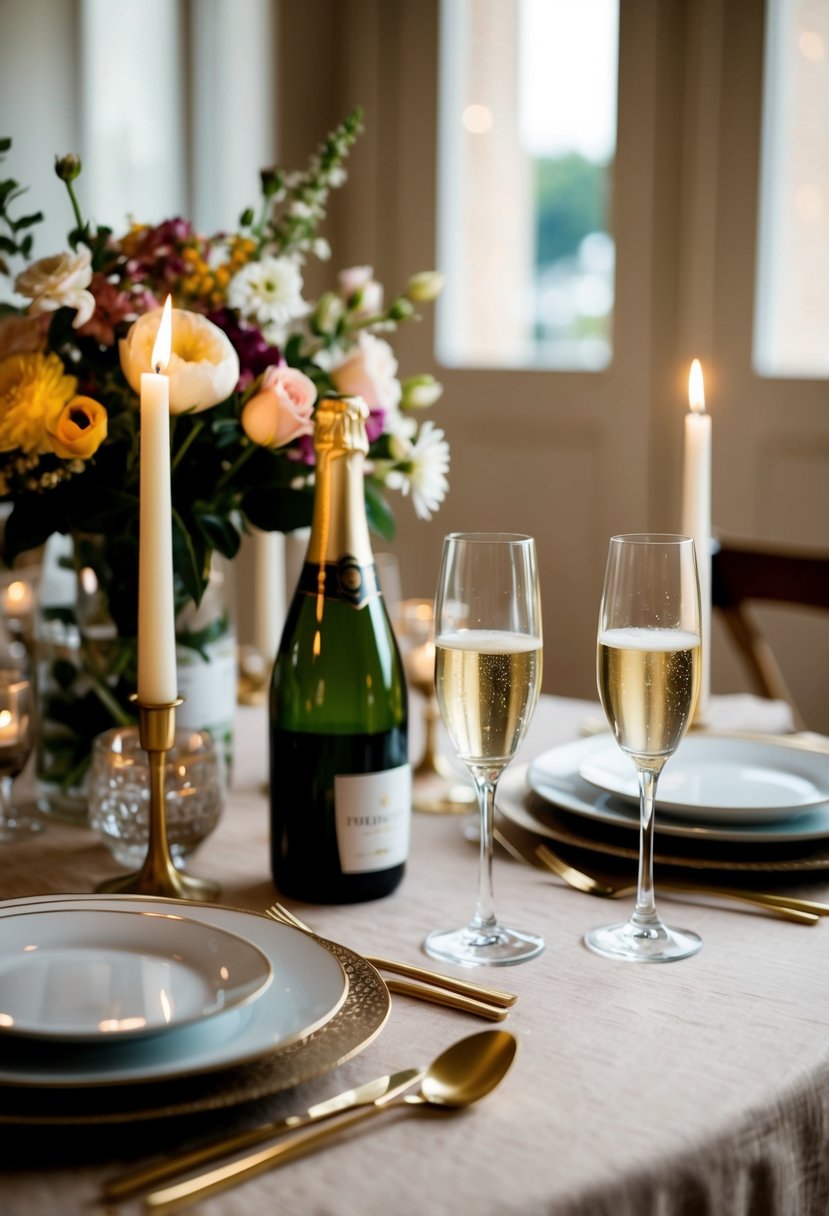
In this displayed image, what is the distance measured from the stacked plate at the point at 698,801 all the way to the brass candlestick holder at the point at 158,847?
Answer: 27 cm

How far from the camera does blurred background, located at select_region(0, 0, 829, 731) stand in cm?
325

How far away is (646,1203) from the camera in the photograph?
61cm

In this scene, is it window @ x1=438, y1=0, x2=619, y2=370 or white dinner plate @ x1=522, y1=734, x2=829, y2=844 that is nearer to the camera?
white dinner plate @ x1=522, y1=734, x2=829, y2=844

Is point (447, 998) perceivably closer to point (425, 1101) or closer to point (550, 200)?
point (425, 1101)

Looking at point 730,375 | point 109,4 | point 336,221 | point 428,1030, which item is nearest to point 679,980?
point 428,1030

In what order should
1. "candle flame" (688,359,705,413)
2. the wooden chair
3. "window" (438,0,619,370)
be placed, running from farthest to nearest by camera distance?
"window" (438,0,619,370) < the wooden chair < "candle flame" (688,359,705,413)

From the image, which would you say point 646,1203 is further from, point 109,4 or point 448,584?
point 109,4

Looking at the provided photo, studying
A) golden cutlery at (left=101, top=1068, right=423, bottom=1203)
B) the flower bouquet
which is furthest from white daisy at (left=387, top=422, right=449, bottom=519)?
golden cutlery at (left=101, top=1068, right=423, bottom=1203)

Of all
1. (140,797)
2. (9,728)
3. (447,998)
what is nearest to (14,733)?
(9,728)

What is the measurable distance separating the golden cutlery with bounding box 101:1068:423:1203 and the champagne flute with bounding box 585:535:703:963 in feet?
0.80

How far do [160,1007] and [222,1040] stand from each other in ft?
0.13

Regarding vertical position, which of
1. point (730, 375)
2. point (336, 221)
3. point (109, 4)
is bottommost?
point (730, 375)

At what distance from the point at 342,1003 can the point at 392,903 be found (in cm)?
27

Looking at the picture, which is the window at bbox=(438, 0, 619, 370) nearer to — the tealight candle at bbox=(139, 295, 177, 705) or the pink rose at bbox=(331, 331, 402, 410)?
the pink rose at bbox=(331, 331, 402, 410)
